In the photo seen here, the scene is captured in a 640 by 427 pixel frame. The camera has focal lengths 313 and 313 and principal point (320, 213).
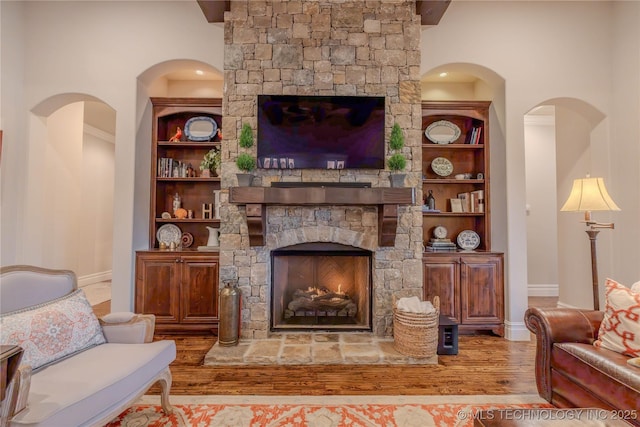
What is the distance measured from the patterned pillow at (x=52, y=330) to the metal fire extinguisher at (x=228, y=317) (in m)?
1.08

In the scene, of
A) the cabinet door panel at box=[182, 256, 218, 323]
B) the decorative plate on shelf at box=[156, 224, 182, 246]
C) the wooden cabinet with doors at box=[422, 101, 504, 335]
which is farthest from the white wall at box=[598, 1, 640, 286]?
the decorative plate on shelf at box=[156, 224, 182, 246]

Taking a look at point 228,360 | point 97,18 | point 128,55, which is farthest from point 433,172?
point 97,18

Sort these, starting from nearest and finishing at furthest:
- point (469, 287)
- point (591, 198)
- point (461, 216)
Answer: point (591, 198), point (469, 287), point (461, 216)

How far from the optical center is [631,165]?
11.1 feet

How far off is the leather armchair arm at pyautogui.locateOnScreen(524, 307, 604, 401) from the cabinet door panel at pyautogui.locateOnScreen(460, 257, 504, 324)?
4.27 feet

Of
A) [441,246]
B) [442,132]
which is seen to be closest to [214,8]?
[442,132]

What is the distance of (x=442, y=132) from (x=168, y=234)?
3.71 metres

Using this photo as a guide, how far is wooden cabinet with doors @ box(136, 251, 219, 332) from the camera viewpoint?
3488 mm

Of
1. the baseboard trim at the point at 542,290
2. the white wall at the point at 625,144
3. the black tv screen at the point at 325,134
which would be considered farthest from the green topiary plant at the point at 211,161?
the baseboard trim at the point at 542,290

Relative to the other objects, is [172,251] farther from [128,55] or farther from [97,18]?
[97,18]

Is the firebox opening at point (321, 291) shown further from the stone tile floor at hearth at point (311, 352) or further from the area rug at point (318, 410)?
the area rug at point (318, 410)

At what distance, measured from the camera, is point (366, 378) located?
8.36ft

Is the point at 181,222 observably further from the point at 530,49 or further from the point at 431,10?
the point at 530,49

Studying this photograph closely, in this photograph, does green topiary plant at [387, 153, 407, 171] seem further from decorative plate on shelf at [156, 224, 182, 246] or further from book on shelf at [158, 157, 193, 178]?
decorative plate on shelf at [156, 224, 182, 246]
